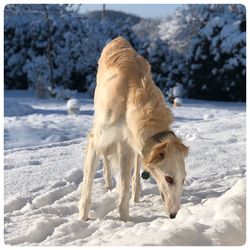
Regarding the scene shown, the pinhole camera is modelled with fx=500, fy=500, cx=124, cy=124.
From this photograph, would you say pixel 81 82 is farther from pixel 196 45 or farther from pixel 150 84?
pixel 150 84

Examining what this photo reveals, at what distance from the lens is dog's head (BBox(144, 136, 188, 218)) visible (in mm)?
3621

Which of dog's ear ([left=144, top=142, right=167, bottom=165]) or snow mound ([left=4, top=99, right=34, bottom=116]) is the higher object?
dog's ear ([left=144, top=142, right=167, bottom=165])

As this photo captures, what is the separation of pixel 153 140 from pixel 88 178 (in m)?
0.81

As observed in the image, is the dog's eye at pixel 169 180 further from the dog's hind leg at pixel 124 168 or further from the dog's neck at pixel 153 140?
the dog's hind leg at pixel 124 168

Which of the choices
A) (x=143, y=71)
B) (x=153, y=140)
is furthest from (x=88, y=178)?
(x=143, y=71)

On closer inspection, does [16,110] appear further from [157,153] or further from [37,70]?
[157,153]

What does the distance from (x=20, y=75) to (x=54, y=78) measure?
129cm

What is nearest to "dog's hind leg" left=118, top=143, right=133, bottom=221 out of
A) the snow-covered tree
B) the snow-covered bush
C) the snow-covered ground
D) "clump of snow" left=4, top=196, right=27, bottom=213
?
the snow-covered ground

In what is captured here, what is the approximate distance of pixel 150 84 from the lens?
4.06 m

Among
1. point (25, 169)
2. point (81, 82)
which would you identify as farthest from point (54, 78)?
point (25, 169)

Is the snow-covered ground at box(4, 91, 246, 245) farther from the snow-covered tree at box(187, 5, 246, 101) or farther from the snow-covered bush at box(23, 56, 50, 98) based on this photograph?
the snow-covered tree at box(187, 5, 246, 101)

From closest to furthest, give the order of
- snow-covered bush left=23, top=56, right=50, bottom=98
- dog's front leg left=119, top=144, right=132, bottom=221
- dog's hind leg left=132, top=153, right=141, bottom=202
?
dog's front leg left=119, top=144, right=132, bottom=221 < dog's hind leg left=132, top=153, right=141, bottom=202 < snow-covered bush left=23, top=56, right=50, bottom=98

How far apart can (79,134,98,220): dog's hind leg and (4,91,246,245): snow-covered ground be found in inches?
3.9

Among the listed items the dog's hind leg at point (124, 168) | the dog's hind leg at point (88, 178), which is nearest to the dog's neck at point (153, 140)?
the dog's hind leg at point (124, 168)
